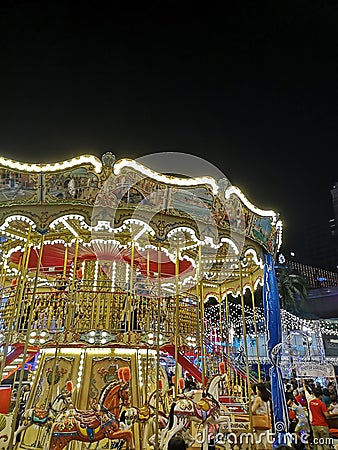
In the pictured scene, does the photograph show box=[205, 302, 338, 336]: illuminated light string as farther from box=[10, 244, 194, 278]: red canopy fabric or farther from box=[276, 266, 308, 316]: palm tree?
box=[10, 244, 194, 278]: red canopy fabric

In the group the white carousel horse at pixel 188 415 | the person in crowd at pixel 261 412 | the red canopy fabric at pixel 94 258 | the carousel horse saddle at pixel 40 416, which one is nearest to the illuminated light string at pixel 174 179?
the red canopy fabric at pixel 94 258

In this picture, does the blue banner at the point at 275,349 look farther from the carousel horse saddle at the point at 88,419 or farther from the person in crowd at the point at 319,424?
the carousel horse saddle at the point at 88,419

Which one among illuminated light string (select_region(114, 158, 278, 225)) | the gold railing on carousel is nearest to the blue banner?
the gold railing on carousel

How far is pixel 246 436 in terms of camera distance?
19.2ft

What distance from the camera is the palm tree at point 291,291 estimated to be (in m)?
25.2

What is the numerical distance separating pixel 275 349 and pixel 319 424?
146 centimetres

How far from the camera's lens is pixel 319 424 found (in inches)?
239

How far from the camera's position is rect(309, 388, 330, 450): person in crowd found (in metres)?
6.00

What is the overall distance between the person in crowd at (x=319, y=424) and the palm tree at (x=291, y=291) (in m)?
19.3

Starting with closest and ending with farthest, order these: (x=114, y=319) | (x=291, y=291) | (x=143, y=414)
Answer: (x=143, y=414)
(x=114, y=319)
(x=291, y=291)

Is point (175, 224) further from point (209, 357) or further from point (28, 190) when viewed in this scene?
point (209, 357)

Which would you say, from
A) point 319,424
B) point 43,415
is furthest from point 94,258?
point 319,424

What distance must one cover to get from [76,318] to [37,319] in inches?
32.4

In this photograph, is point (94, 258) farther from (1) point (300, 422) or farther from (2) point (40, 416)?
(1) point (300, 422)
